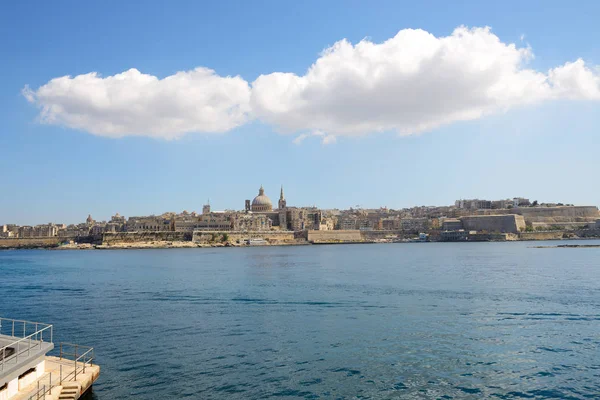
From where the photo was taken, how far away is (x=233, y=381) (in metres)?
9.99

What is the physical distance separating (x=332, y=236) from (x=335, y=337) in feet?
283

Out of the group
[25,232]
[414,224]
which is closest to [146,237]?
[25,232]

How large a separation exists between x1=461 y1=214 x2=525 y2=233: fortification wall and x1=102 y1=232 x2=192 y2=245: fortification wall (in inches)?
2129

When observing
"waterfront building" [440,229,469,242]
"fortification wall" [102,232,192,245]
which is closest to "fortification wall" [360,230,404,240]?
"waterfront building" [440,229,469,242]

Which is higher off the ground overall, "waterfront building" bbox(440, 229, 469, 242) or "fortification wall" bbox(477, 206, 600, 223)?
"fortification wall" bbox(477, 206, 600, 223)

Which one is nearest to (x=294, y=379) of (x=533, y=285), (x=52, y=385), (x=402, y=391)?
(x=402, y=391)

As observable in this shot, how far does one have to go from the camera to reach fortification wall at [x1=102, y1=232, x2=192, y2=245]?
89269 millimetres

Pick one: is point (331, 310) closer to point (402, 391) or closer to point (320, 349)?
point (320, 349)

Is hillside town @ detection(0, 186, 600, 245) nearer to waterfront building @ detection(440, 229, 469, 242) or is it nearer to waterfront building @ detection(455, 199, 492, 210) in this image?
waterfront building @ detection(440, 229, 469, 242)

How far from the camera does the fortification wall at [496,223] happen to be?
94188 mm

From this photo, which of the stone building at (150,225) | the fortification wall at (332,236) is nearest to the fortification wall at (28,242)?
the stone building at (150,225)

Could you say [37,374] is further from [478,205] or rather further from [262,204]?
[478,205]

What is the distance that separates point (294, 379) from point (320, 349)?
88.8 inches

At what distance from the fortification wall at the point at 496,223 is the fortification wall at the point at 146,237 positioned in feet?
177
